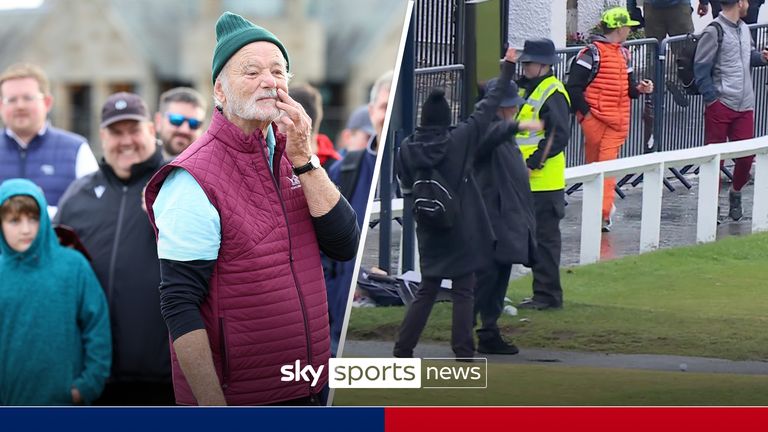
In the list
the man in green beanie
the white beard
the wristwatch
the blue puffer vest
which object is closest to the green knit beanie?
the man in green beanie

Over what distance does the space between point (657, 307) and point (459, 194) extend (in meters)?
0.64

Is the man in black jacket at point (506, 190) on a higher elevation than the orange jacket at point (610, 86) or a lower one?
lower

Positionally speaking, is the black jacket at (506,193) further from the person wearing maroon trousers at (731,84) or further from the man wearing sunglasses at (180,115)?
the man wearing sunglasses at (180,115)

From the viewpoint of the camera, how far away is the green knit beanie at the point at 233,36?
3430 millimetres

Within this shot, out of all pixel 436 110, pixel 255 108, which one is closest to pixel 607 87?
pixel 436 110

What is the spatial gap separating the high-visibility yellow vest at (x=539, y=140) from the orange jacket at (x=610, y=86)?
0.08 meters

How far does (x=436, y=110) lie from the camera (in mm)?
3434

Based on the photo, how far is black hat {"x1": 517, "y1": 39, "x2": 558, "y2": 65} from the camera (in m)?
3.43

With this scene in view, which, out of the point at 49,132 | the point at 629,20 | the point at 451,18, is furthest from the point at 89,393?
the point at 629,20

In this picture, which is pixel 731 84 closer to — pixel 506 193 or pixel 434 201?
pixel 506 193

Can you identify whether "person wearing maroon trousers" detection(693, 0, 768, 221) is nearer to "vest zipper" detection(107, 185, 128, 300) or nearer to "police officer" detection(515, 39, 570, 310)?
"police officer" detection(515, 39, 570, 310)

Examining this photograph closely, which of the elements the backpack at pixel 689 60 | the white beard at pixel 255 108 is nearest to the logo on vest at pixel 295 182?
the white beard at pixel 255 108

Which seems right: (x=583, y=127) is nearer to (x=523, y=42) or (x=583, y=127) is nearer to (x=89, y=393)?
(x=523, y=42)

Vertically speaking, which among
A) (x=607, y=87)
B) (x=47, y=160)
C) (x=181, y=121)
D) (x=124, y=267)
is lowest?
(x=124, y=267)
